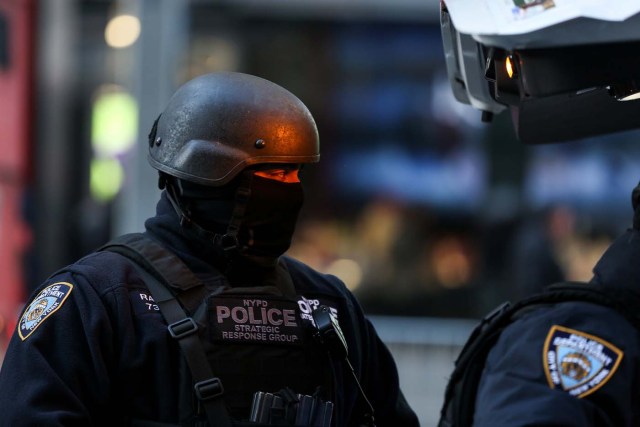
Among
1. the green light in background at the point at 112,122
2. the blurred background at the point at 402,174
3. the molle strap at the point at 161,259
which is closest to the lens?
the molle strap at the point at 161,259

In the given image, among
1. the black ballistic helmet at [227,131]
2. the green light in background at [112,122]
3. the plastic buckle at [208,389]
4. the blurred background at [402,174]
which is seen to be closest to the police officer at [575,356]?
the plastic buckle at [208,389]

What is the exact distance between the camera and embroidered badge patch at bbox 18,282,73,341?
2699 millimetres

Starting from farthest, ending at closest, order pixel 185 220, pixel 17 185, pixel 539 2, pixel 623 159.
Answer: pixel 17 185 → pixel 623 159 → pixel 185 220 → pixel 539 2

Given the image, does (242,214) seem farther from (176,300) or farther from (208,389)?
(208,389)

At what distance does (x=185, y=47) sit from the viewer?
981 cm

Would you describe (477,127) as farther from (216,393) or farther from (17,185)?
(216,393)

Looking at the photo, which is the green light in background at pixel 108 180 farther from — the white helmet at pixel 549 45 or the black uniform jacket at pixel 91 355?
the white helmet at pixel 549 45

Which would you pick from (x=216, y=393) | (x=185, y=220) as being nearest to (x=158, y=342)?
(x=216, y=393)

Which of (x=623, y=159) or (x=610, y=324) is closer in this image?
(x=610, y=324)

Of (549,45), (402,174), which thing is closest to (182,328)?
(549,45)

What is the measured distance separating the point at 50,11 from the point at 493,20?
9.04 m

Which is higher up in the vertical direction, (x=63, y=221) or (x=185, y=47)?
(x=185, y=47)

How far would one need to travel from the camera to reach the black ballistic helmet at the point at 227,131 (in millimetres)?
2906

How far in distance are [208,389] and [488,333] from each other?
2.38 ft
